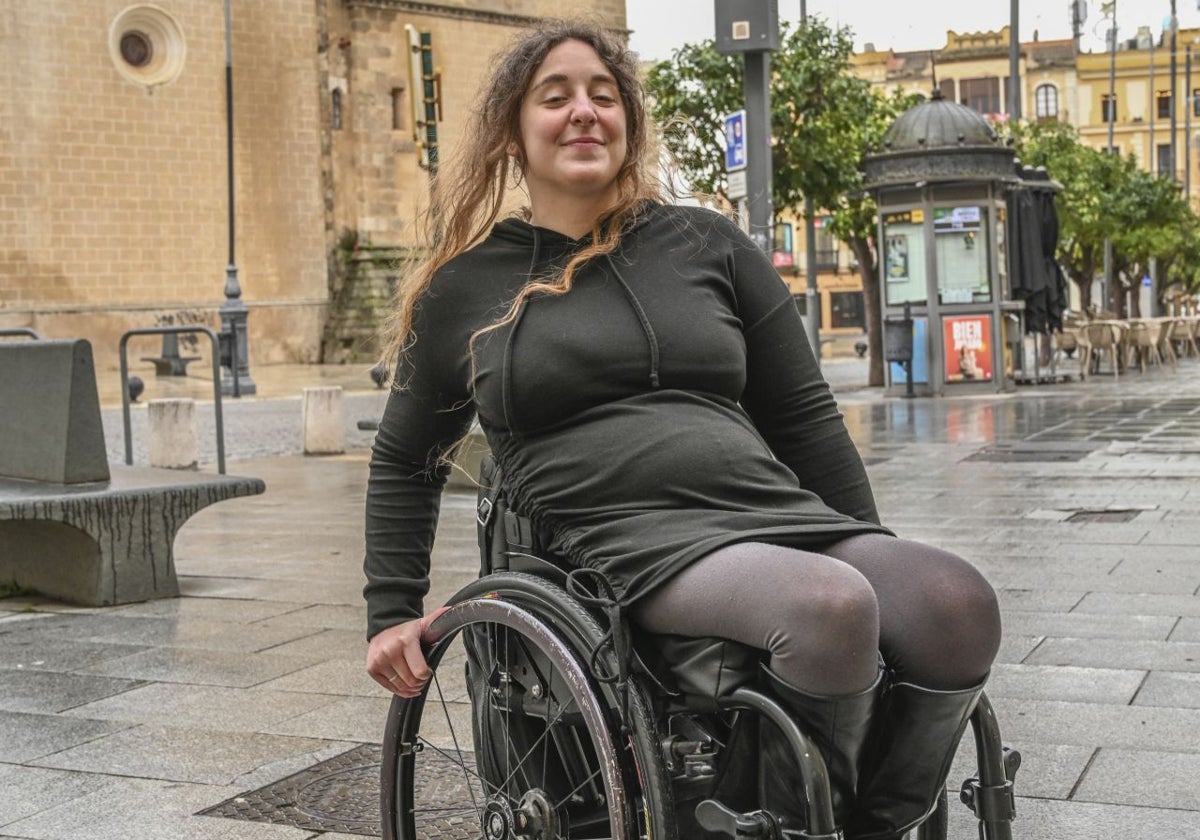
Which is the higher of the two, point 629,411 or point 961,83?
point 961,83

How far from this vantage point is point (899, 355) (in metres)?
19.7

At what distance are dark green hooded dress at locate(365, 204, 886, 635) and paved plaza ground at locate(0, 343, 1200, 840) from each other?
1061 millimetres

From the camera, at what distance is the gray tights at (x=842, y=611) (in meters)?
2.27

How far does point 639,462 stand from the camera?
2.60 meters

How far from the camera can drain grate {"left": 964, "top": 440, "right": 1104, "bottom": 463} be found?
39.0ft

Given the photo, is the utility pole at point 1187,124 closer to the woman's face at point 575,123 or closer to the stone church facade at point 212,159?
the stone church facade at point 212,159

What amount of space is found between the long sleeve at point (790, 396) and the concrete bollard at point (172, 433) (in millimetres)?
11693

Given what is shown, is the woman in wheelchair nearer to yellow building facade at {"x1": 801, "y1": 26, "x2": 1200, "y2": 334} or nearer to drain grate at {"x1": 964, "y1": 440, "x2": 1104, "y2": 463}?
drain grate at {"x1": 964, "y1": 440, "x2": 1104, "y2": 463}

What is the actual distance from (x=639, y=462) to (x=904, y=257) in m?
18.2

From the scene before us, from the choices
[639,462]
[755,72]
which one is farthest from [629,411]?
[755,72]

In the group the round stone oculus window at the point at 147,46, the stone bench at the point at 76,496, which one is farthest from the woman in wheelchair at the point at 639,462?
the round stone oculus window at the point at 147,46

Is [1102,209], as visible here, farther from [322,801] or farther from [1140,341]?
[322,801]

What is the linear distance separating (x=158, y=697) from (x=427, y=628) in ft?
8.15

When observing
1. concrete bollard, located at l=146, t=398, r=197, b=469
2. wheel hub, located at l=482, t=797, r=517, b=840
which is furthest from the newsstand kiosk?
wheel hub, located at l=482, t=797, r=517, b=840
